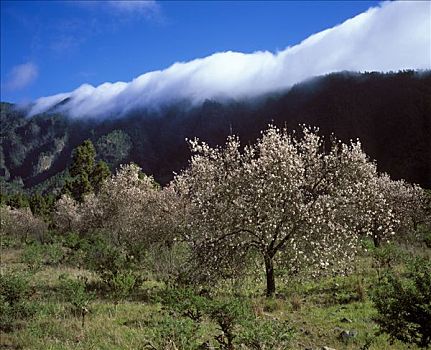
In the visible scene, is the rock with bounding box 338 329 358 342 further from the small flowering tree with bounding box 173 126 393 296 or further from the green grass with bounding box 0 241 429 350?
the small flowering tree with bounding box 173 126 393 296

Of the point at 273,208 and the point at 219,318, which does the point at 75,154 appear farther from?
the point at 219,318

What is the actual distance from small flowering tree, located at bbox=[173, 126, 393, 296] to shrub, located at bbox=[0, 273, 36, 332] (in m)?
6.37

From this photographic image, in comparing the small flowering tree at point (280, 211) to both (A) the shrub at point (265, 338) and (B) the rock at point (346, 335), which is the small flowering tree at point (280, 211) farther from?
(A) the shrub at point (265, 338)

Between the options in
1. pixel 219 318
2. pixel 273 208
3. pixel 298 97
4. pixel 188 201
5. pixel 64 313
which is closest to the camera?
pixel 219 318

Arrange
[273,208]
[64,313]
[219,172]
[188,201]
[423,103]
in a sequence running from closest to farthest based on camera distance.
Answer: [64,313]
[273,208]
[219,172]
[188,201]
[423,103]

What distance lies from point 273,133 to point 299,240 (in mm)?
4801

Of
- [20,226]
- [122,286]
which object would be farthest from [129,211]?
[20,226]

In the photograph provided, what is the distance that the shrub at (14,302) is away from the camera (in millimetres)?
13203

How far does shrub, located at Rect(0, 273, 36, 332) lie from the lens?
520 inches

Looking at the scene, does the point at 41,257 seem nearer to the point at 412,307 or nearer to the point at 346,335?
the point at 346,335

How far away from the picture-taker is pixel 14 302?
14.2 metres

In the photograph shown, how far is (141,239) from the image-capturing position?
93.6 ft

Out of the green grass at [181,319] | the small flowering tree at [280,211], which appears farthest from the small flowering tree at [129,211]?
the small flowering tree at [280,211]

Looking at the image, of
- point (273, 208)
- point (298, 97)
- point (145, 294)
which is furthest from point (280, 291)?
point (298, 97)
